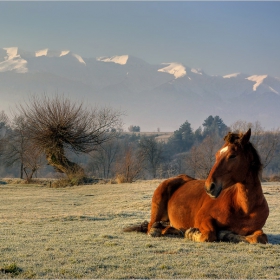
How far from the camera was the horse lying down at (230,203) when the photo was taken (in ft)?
24.0

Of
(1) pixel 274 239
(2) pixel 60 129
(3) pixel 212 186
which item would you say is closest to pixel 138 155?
(2) pixel 60 129

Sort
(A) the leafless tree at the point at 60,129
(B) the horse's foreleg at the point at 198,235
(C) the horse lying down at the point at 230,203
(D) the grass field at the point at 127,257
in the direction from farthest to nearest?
(A) the leafless tree at the point at 60,129
(B) the horse's foreleg at the point at 198,235
(C) the horse lying down at the point at 230,203
(D) the grass field at the point at 127,257

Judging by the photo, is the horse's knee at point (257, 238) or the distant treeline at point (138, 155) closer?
the horse's knee at point (257, 238)

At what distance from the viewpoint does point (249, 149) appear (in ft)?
24.9

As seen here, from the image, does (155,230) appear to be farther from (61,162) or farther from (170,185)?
(61,162)

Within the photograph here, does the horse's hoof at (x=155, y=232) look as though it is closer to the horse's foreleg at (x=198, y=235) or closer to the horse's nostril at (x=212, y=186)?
the horse's foreleg at (x=198, y=235)

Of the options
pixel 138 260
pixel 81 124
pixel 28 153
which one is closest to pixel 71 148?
pixel 81 124

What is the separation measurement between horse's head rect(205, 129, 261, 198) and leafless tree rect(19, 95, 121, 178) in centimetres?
3428

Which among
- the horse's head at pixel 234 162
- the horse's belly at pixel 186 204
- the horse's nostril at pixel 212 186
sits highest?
the horse's head at pixel 234 162

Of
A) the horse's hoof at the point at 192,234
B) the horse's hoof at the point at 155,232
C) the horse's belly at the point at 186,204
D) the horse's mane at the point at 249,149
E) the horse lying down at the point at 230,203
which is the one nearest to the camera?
the horse lying down at the point at 230,203

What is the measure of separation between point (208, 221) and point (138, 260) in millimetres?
2022

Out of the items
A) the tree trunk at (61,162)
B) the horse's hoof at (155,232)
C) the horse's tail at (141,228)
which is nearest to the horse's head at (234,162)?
the horse's hoof at (155,232)

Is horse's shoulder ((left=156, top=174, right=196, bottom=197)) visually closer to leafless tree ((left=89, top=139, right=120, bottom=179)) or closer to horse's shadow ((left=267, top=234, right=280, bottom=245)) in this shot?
horse's shadow ((left=267, top=234, right=280, bottom=245))

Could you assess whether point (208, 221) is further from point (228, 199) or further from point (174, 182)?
point (174, 182)
